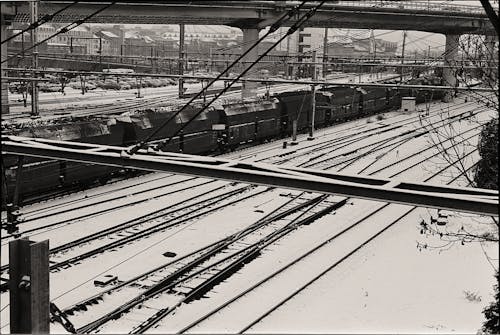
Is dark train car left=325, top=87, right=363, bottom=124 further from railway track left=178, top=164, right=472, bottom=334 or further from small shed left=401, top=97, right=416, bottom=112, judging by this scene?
railway track left=178, top=164, right=472, bottom=334

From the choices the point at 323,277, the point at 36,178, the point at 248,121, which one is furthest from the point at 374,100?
the point at 323,277

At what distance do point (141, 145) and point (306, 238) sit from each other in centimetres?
909

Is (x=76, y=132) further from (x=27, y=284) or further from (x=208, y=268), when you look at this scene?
(x=27, y=284)

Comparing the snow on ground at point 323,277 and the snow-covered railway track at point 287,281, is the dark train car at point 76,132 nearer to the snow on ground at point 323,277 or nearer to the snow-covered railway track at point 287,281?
the snow on ground at point 323,277

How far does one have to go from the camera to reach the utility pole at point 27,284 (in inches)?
173

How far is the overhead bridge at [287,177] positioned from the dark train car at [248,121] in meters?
16.6

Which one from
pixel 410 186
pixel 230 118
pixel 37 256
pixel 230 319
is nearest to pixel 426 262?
pixel 230 319

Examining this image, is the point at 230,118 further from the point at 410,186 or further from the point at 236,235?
the point at 410,186

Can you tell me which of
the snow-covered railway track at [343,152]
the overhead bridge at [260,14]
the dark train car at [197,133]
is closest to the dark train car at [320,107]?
the snow-covered railway track at [343,152]

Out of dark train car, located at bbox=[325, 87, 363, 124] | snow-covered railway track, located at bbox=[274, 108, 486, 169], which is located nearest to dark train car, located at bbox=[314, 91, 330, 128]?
dark train car, located at bbox=[325, 87, 363, 124]

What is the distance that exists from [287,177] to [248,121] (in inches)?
777

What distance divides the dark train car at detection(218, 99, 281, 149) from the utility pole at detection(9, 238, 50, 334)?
56.1ft

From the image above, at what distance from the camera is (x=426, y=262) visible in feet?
40.7

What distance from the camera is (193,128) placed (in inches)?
811
